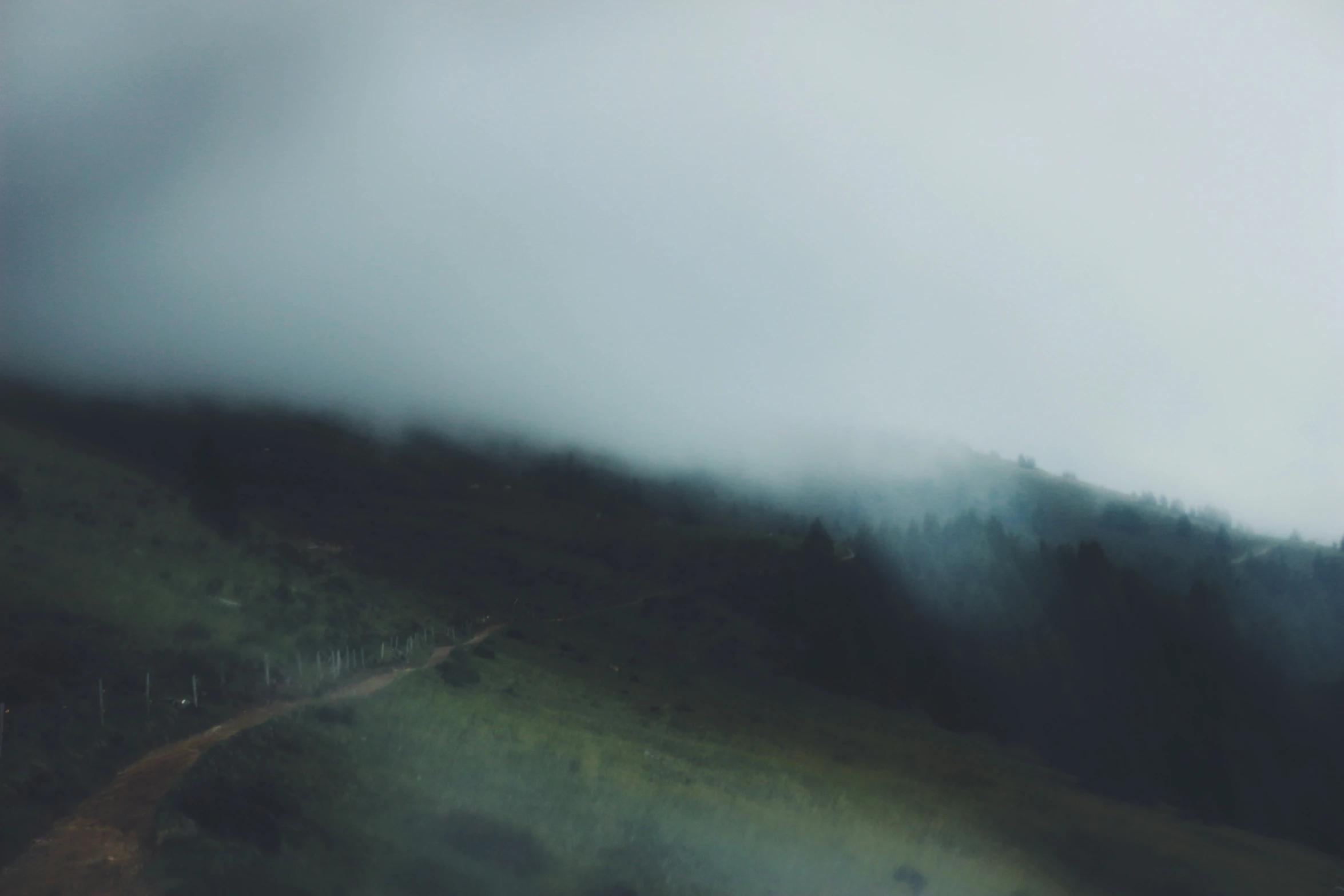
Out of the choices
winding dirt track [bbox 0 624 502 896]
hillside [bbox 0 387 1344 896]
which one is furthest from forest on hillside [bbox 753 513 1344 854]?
winding dirt track [bbox 0 624 502 896]

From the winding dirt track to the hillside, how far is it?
418mm

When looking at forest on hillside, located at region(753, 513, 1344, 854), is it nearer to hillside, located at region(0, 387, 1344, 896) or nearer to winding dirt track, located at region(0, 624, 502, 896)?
hillside, located at region(0, 387, 1344, 896)

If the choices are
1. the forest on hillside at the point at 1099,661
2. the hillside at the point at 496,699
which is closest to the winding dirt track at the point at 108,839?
the hillside at the point at 496,699

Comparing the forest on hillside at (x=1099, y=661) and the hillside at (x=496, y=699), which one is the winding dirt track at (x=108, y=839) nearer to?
the hillside at (x=496, y=699)

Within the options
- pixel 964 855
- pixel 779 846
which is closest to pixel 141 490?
pixel 779 846

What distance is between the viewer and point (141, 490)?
4203 centimetres

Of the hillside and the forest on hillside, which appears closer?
the hillside

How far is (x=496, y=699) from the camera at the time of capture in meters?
32.7

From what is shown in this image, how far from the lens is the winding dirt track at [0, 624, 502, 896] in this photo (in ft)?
61.3

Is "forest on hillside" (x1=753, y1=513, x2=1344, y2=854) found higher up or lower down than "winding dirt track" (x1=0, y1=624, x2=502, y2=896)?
higher up

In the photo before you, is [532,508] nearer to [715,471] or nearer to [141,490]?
[141,490]

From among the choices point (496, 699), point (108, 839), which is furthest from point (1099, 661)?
point (108, 839)

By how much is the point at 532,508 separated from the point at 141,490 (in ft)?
Result: 87.6

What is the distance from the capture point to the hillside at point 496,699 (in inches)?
936
